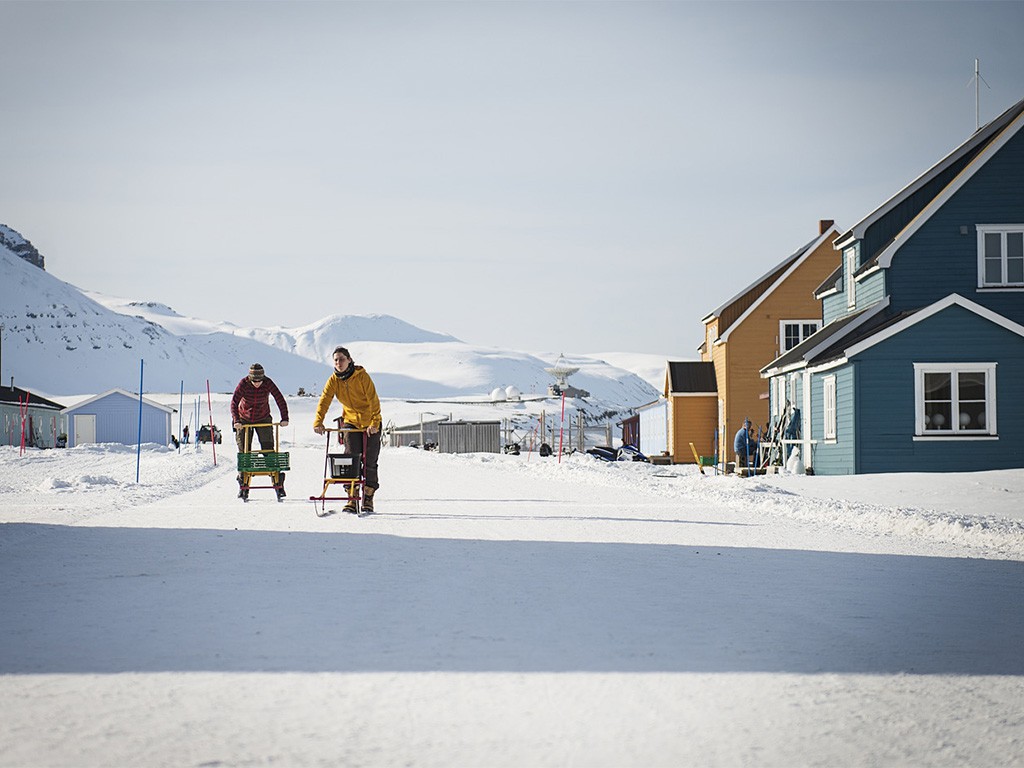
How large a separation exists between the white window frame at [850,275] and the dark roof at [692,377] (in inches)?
534

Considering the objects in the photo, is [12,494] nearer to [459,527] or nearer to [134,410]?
[459,527]

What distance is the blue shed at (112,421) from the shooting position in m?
81.1

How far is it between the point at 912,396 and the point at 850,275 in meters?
6.18

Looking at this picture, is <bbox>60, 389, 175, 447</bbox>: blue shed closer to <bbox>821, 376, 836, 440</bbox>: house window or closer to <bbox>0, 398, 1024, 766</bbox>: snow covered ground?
<bbox>821, 376, 836, 440</bbox>: house window

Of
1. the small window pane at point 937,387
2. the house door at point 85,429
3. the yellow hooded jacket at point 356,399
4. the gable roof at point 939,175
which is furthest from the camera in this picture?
the house door at point 85,429

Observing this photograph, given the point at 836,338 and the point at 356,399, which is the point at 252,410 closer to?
the point at 356,399

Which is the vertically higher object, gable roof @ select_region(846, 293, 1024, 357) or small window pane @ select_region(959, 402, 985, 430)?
gable roof @ select_region(846, 293, 1024, 357)

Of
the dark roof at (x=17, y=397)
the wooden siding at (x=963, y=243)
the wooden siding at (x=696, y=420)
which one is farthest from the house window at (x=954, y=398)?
the dark roof at (x=17, y=397)

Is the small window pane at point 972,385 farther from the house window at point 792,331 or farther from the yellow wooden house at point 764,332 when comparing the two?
the house window at point 792,331

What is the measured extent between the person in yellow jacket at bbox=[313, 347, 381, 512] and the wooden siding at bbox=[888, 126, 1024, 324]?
16.4 m

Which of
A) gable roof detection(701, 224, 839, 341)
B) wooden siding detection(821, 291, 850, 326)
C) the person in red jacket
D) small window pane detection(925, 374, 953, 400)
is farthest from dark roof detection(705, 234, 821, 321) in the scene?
the person in red jacket

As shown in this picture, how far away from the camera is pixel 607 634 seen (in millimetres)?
6660

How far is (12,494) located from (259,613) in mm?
15346

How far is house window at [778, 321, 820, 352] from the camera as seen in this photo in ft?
134
